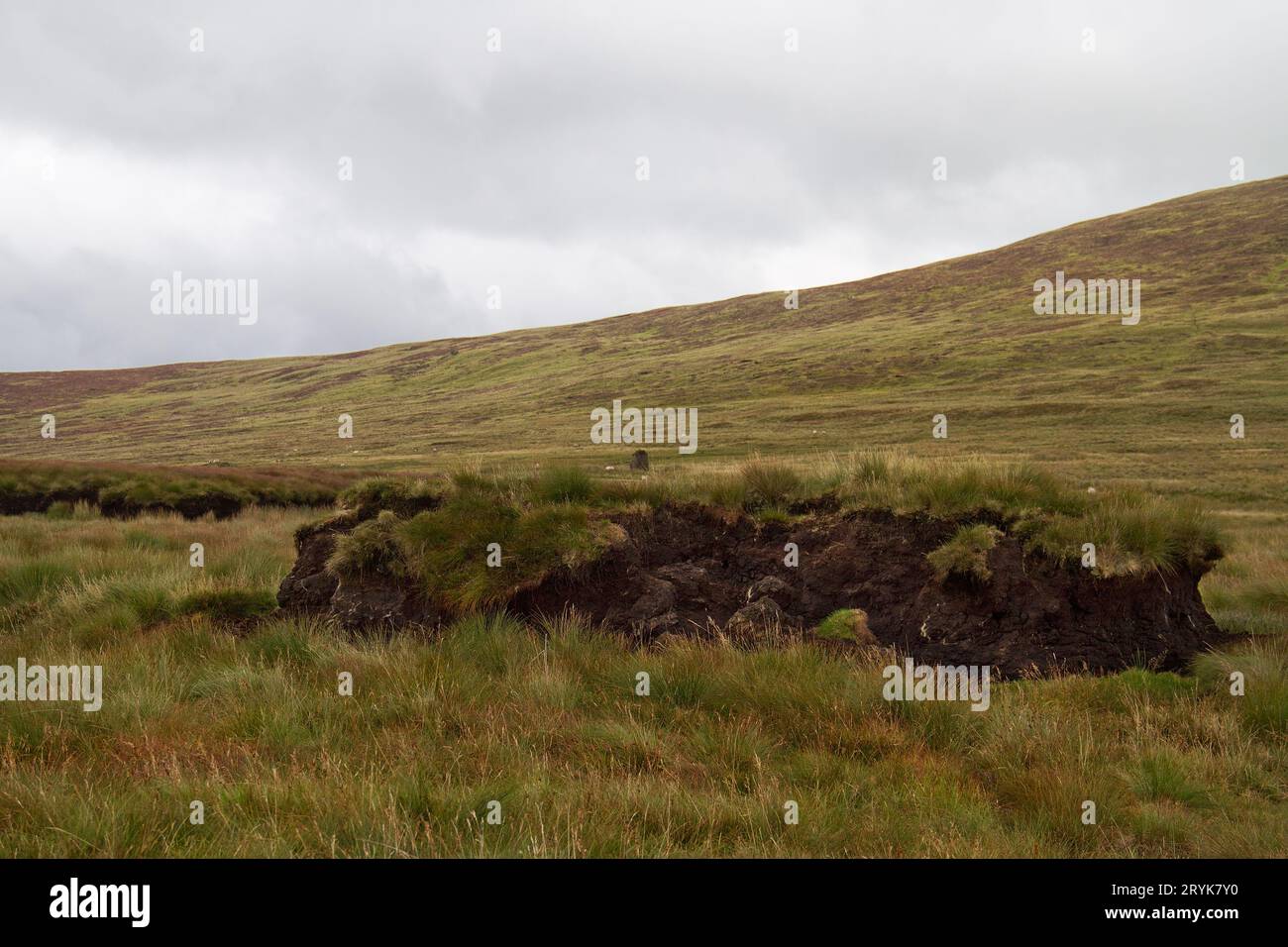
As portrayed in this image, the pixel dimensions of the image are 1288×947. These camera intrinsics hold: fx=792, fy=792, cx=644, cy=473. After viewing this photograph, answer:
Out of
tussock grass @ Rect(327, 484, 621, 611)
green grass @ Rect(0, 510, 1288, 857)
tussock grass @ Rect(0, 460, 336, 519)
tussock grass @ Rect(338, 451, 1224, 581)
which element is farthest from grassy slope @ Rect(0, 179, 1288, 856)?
tussock grass @ Rect(0, 460, 336, 519)

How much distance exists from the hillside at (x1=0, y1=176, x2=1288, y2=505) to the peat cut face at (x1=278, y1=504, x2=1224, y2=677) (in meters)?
23.6

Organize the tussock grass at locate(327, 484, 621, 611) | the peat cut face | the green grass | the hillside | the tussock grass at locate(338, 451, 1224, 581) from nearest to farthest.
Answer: the green grass
the peat cut face
the tussock grass at locate(338, 451, 1224, 581)
the tussock grass at locate(327, 484, 621, 611)
the hillside

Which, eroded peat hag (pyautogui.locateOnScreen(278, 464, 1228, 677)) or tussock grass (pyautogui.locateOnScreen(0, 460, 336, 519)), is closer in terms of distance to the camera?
eroded peat hag (pyautogui.locateOnScreen(278, 464, 1228, 677))

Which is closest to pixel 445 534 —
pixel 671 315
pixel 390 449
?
pixel 390 449

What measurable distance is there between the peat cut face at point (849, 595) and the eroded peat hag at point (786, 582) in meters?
0.02

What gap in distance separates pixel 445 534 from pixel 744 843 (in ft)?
16.9

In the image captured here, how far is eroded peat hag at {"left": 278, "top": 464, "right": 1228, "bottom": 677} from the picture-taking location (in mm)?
7250

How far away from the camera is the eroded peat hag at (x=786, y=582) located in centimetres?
725

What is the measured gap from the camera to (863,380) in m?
73.9

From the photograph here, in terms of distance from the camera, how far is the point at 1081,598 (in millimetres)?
7344

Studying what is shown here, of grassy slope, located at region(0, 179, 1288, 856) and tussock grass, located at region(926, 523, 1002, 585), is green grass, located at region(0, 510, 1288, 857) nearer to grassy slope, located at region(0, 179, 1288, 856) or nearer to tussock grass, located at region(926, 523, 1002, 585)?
grassy slope, located at region(0, 179, 1288, 856)

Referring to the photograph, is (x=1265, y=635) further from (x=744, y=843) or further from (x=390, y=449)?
(x=390, y=449)

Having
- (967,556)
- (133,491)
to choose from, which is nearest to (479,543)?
(967,556)

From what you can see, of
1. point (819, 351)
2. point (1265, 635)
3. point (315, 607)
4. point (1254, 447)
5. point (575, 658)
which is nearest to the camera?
point (575, 658)
